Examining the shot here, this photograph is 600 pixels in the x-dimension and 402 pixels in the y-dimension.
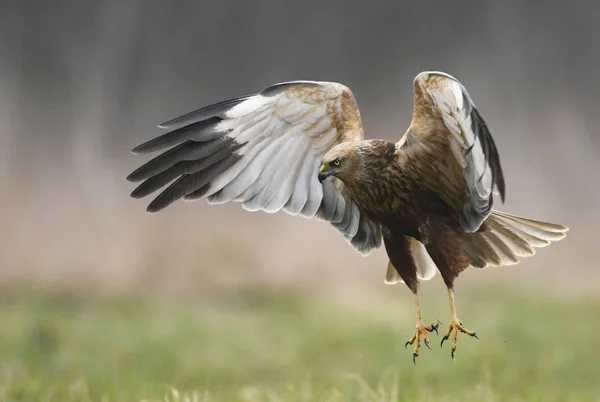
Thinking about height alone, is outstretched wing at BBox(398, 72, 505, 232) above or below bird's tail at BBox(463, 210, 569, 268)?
above

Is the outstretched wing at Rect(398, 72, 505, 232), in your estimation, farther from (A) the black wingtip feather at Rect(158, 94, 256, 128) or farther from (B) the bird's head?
(A) the black wingtip feather at Rect(158, 94, 256, 128)

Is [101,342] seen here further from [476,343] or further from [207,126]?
[207,126]

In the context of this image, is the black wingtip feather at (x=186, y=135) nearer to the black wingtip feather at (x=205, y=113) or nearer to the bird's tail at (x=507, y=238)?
the black wingtip feather at (x=205, y=113)

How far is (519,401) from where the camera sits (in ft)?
16.0

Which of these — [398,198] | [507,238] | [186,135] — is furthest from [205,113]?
[507,238]

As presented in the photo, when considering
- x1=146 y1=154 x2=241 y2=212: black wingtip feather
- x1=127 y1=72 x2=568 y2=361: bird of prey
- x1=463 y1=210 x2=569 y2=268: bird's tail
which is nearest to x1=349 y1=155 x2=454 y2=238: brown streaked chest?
x1=127 y1=72 x2=568 y2=361: bird of prey

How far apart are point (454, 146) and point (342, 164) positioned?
424 mm

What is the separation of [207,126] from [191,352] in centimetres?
346

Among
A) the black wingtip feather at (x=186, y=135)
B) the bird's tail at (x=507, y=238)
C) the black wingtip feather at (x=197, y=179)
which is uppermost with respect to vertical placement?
the black wingtip feather at (x=186, y=135)

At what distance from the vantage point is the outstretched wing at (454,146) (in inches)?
132

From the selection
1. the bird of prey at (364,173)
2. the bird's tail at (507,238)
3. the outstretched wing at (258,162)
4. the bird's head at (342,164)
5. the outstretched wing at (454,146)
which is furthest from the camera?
the outstretched wing at (258,162)

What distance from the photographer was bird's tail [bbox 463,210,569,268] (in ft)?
13.1

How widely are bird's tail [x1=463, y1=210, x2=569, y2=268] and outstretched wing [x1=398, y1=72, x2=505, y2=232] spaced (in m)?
0.32

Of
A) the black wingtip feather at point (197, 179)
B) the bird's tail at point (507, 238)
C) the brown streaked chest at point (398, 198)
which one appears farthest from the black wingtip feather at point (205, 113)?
the bird's tail at point (507, 238)
